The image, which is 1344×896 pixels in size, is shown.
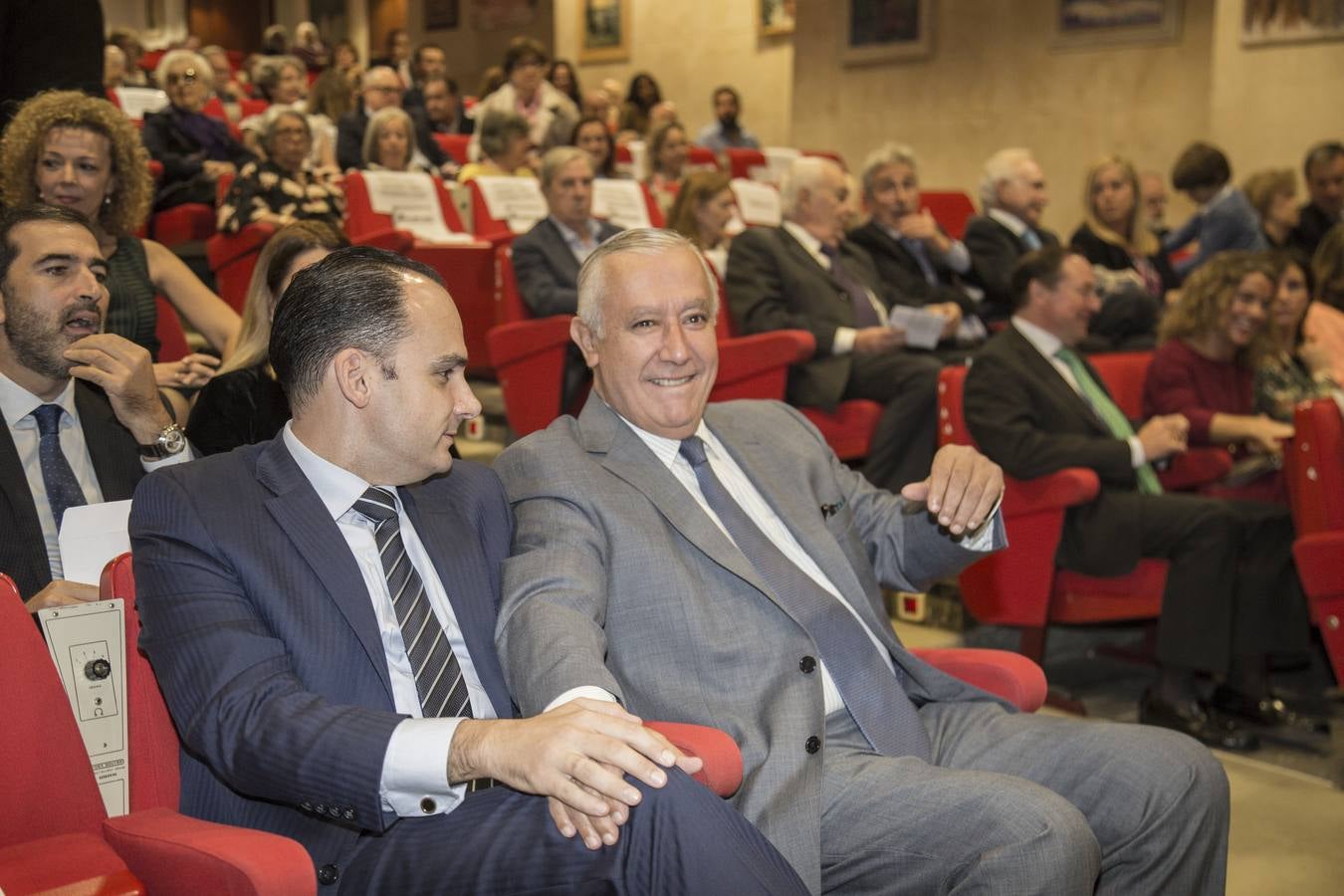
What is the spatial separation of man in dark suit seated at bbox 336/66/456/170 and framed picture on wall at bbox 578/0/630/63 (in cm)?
565

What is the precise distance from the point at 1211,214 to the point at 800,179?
2.60 meters

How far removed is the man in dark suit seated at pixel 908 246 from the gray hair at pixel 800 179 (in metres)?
0.47

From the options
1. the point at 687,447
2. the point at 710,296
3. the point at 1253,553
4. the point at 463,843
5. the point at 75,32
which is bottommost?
the point at 1253,553

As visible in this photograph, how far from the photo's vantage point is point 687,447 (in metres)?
2.15

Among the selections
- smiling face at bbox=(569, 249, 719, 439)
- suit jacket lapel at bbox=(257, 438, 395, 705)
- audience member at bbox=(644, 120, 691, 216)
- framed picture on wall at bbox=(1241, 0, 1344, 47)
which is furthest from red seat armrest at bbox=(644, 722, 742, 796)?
framed picture on wall at bbox=(1241, 0, 1344, 47)

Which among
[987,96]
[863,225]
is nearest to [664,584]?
[863,225]

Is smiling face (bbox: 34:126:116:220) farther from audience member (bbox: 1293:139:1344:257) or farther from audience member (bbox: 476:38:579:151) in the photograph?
audience member (bbox: 476:38:579:151)

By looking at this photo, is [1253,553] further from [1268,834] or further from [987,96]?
[987,96]

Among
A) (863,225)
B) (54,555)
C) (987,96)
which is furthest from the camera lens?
(987,96)

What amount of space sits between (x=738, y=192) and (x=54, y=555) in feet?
17.1

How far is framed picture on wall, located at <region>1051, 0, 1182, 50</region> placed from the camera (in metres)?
9.22

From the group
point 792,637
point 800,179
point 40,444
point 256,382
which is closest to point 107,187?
point 256,382

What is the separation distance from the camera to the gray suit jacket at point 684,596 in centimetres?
178

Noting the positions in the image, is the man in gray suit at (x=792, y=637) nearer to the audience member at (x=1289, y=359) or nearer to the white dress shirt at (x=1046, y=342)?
the white dress shirt at (x=1046, y=342)
